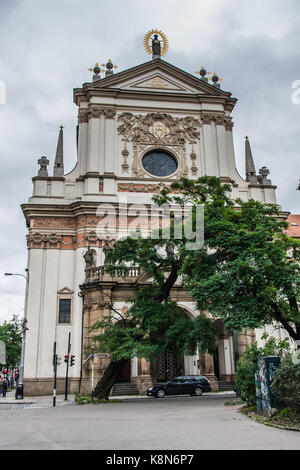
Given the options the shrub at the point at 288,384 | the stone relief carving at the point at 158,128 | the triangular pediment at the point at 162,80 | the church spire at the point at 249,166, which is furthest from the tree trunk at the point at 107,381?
the triangular pediment at the point at 162,80

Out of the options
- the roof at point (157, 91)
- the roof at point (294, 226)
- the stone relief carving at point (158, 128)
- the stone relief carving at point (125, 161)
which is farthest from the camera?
the roof at point (294, 226)

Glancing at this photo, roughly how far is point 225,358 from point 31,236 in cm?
1540

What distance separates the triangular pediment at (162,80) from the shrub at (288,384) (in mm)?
28306

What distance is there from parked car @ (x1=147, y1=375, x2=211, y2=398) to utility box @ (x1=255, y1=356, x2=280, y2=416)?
11.4 metres

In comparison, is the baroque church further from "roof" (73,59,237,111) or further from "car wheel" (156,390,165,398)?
"car wheel" (156,390,165,398)

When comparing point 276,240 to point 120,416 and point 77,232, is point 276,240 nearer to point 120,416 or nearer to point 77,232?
point 120,416

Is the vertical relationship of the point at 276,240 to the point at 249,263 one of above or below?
above

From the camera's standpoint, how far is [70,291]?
3064 cm

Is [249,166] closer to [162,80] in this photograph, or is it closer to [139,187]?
[139,187]

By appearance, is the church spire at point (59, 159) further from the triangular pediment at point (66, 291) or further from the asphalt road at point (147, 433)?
the asphalt road at point (147, 433)

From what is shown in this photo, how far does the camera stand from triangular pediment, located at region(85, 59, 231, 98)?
3616 cm

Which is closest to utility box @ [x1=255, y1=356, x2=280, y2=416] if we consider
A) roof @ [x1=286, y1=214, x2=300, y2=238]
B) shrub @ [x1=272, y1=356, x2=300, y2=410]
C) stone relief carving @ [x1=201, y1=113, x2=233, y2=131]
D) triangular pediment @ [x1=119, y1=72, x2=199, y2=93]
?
shrub @ [x1=272, y1=356, x2=300, y2=410]

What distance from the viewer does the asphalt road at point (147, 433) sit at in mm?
8562
